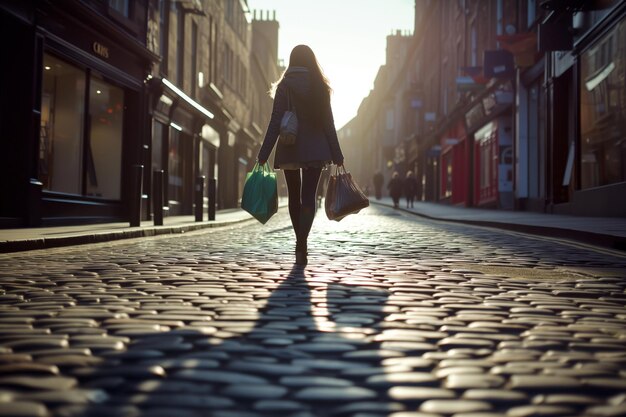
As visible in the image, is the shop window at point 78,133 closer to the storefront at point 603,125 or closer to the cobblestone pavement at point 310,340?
the cobblestone pavement at point 310,340

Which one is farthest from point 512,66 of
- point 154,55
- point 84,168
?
point 84,168

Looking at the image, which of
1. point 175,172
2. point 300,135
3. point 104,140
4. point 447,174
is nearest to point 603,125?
point 104,140

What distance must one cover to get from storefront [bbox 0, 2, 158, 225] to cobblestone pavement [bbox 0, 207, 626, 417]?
223 inches

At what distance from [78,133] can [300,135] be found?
332 inches

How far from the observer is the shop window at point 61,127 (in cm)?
1273

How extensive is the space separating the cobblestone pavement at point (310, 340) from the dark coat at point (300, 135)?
0.93 metres

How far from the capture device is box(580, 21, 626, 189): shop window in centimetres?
1405

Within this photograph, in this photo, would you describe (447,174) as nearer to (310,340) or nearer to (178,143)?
(178,143)

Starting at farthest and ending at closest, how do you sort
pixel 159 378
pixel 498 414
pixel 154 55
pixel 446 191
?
pixel 446 191, pixel 154 55, pixel 159 378, pixel 498 414

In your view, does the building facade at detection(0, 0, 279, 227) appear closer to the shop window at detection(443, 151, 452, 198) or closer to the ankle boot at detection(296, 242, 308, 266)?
the ankle boot at detection(296, 242, 308, 266)

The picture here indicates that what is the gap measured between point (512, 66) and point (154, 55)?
35.7 feet

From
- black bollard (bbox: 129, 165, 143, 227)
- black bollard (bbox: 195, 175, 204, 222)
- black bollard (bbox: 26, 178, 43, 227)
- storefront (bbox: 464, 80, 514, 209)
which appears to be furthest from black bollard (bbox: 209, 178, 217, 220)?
storefront (bbox: 464, 80, 514, 209)

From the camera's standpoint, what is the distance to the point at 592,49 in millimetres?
15734

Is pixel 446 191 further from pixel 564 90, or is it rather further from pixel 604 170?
pixel 604 170
